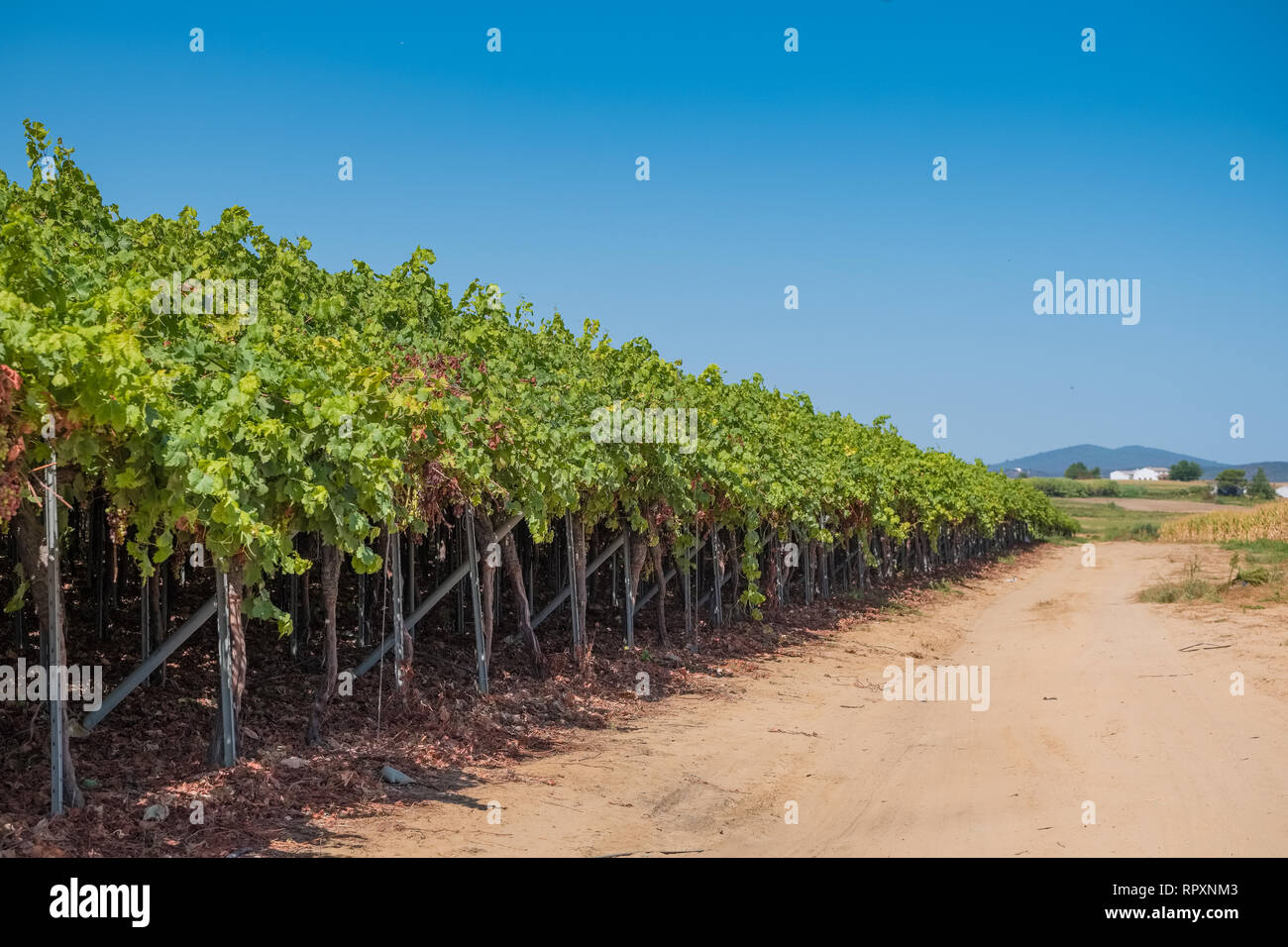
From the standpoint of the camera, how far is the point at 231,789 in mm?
8250

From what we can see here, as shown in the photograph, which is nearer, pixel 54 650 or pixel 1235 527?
pixel 54 650

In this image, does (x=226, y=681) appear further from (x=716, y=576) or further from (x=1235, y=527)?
(x=1235, y=527)

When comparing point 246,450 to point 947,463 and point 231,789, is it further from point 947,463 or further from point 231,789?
point 947,463

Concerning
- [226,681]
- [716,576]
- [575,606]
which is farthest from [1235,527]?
[226,681]

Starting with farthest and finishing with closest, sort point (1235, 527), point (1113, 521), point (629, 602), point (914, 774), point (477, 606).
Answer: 1. point (1113, 521)
2. point (1235, 527)
3. point (629, 602)
4. point (477, 606)
5. point (914, 774)

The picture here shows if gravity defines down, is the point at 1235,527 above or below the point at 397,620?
below

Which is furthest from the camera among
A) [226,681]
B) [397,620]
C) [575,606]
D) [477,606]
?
[575,606]

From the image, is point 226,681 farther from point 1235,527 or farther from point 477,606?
point 1235,527

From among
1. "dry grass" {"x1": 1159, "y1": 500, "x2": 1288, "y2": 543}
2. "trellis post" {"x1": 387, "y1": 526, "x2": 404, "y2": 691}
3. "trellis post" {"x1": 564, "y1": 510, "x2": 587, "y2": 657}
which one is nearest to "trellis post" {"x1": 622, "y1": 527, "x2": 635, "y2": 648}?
"trellis post" {"x1": 564, "y1": 510, "x2": 587, "y2": 657}

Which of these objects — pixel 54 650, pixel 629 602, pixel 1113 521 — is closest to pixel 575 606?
pixel 629 602

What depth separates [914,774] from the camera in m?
10.8

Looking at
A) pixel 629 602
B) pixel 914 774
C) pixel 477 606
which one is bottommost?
pixel 914 774

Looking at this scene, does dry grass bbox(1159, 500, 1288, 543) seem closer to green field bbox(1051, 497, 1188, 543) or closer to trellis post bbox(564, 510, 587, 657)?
green field bbox(1051, 497, 1188, 543)

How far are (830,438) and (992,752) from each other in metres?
17.2
